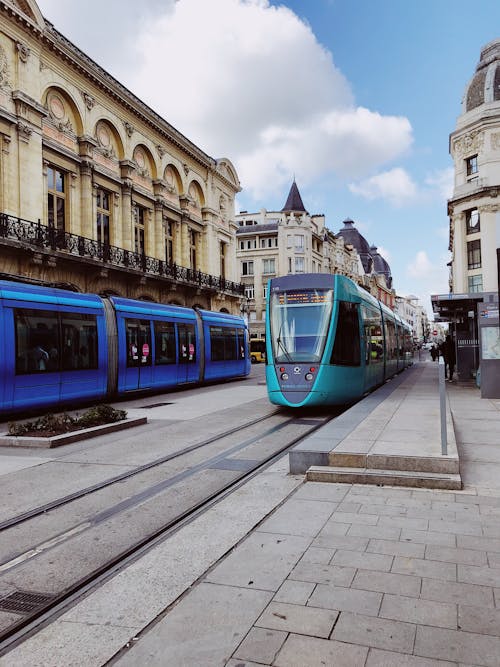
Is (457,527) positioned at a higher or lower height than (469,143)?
lower

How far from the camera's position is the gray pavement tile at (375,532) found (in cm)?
460

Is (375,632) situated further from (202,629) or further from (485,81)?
(485,81)

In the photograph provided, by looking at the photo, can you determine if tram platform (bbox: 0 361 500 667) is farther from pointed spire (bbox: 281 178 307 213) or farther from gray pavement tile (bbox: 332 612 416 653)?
pointed spire (bbox: 281 178 307 213)

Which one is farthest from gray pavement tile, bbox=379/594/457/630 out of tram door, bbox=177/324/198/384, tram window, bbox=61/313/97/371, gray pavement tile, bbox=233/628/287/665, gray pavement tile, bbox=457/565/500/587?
tram door, bbox=177/324/198/384

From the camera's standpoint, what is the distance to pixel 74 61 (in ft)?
87.7

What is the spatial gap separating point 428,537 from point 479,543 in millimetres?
375

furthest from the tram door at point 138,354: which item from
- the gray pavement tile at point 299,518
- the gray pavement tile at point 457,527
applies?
the gray pavement tile at point 457,527

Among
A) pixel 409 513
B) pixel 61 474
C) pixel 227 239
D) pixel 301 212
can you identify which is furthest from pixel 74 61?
pixel 301 212

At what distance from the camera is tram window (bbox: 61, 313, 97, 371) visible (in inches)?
554

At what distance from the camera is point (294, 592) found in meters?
3.59

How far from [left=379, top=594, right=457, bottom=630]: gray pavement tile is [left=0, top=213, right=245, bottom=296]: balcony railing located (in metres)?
20.8

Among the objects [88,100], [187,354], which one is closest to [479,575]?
[187,354]

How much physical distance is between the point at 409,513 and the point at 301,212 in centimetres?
7608

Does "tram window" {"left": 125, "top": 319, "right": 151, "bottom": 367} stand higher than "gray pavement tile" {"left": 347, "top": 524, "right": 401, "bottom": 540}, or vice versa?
"tram window" {"left": 125, "top": 319, "right": 151, "bottom": 367}
